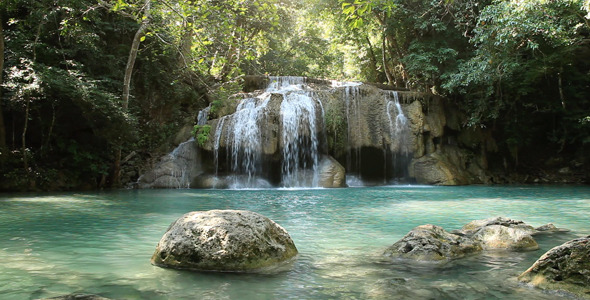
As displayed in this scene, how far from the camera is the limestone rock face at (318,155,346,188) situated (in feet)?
51.9

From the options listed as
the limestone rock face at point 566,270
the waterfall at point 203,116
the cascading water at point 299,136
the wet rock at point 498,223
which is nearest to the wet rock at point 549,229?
the wet rock at point 498,223

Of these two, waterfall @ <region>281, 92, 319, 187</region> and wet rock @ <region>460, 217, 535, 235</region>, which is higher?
waterfall @ <region>281, 92, 319, 187</region>

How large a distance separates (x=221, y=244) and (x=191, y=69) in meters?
8.45

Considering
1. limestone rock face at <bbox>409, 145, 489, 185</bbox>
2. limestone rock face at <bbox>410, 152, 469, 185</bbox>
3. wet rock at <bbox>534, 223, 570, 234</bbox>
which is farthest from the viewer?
limestone rock face at <bbox>409, 145, 489, 185</bbox>

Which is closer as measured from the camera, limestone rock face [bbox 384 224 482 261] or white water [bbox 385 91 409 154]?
limestone rock face [bbox 384 224 482 261]

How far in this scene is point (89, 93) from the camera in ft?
41.8

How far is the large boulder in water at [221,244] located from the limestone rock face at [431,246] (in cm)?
119

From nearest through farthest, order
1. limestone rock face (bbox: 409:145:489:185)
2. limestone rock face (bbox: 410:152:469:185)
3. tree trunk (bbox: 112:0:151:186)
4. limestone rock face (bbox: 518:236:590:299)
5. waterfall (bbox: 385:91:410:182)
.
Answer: limestone rock face (bbox: 518:236:590:299)
tree trunk (bbox: 112:0:151:186)
limestone rock face (bbox: 410:152:469:185)
limestone rock face (bbox: 409:145:489:185)
waterfall (bbox: 385:91:410:182)

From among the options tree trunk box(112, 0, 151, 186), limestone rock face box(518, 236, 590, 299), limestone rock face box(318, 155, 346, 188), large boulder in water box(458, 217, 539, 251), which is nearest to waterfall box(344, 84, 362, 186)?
limestone rock face box(318, 155, 346, 188)

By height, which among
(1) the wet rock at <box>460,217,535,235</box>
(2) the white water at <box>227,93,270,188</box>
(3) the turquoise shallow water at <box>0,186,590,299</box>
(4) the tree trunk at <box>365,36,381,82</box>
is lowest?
(3) the turquoise shallow water at <box>0,186,590,299</box>

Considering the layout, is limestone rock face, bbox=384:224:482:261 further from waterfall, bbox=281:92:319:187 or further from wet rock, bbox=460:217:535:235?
waterfall, bbox=281:92:319:187

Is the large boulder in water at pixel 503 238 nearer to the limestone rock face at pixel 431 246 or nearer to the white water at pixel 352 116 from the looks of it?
the limestone rock face at pixel 431 246

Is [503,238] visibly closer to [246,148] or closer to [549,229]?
[549,229]

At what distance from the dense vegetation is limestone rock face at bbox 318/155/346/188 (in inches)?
176
